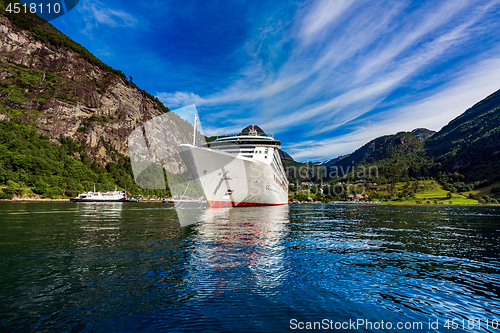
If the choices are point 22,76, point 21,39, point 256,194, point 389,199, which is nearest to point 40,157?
point 22,76

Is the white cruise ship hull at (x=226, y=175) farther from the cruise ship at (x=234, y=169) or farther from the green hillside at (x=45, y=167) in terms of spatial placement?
the green hillside at (x=45, y=167)

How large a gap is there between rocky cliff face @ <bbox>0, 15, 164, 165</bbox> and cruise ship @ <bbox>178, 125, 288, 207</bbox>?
13114 cm

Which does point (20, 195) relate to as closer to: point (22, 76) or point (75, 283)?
point (22, 76)

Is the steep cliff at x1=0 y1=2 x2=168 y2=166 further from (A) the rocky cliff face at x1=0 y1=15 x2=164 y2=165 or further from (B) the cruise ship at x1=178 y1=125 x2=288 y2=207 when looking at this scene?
(B) the cruise ship at x1=178 y1=125 x2=288 y2=207

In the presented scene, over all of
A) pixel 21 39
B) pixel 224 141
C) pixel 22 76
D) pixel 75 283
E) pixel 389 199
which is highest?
pixel 21 39

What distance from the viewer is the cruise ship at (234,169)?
117 ft

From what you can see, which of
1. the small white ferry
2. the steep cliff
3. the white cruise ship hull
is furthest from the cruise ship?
the steep cliff

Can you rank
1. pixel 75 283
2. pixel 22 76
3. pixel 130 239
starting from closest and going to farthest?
pixel 75 283 → pixel 130 239 → pixel 22 76

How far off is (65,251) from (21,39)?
193816 mm

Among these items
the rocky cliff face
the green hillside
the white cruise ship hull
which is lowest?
the white cruise ship hull

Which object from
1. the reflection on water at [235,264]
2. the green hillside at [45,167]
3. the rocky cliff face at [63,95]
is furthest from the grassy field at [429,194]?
the rocky cliff face at [63,95]

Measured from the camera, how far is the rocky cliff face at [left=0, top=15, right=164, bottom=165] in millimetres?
123062

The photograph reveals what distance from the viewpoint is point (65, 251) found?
1041 centimetres

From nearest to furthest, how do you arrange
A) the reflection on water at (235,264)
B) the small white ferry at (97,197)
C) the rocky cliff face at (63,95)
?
1. the reflection on water at (235,264)
2. the small white ferry at (97,197)
3. the rocky cliff face at (63,95)
